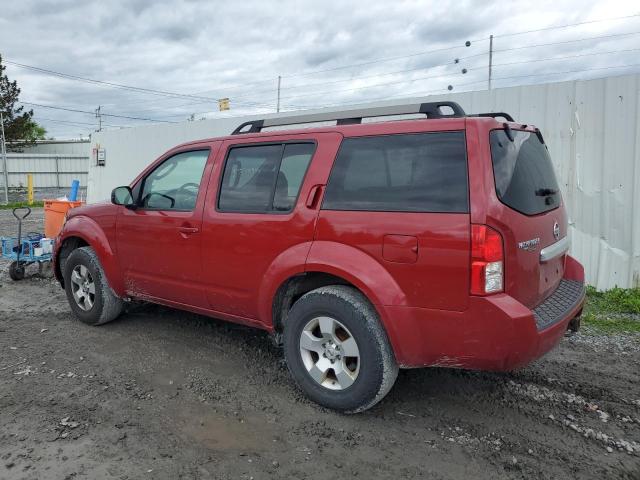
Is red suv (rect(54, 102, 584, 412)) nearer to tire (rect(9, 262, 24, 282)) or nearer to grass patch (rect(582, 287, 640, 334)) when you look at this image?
grass patch (rect(582, 287, 640, 334))

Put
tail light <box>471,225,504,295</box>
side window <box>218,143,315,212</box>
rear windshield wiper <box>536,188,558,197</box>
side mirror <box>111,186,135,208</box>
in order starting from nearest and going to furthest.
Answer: tail light <box>471,225,504,295</box>
rear windshield wiper <box>536,188,558,197</box>
side window <box>218,143,315,212</box>
side mirror <box>111,186,135,208</box>

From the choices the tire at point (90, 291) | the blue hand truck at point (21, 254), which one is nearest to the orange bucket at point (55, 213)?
the blue hand truck at point (21, 254)

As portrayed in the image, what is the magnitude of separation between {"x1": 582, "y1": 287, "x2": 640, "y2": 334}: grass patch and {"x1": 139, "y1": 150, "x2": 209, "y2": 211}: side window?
4129 mm

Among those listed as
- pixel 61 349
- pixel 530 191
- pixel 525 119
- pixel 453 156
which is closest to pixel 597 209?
pixel 525 119

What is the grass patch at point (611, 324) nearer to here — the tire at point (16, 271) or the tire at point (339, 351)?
the tire at point (339, 351)

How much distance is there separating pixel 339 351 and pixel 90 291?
303cm

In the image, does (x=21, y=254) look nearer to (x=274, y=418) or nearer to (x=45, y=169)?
(x=274, y=418)

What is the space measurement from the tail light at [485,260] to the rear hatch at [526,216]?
0.05 meters

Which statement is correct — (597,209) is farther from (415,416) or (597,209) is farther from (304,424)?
(304,424)

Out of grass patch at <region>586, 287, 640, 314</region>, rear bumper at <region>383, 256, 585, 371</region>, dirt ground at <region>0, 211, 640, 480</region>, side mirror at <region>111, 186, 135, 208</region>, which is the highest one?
side mirror at <region>111, 186, 135, 208</region>

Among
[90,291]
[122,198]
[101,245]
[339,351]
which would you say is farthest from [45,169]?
[339,351]

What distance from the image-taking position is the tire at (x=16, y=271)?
7.22 m

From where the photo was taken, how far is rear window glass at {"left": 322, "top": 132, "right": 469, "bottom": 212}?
2916 mm

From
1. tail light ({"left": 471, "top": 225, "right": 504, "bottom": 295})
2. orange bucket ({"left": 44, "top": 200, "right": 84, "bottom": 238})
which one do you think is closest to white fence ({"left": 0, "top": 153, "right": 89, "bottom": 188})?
orange bucket ({"left": 44, "top": 200, "right": 84, "bottom": 238})
